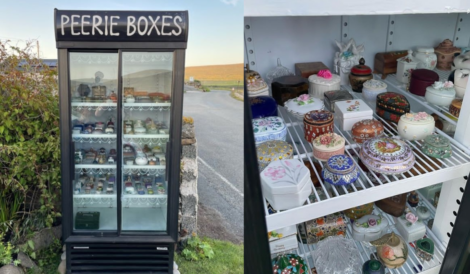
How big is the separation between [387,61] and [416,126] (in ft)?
1.67

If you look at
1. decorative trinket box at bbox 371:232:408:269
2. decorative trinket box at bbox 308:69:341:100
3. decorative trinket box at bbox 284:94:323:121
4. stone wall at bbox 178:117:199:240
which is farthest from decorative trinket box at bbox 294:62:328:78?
stone wall at bbox 178:117:199:240

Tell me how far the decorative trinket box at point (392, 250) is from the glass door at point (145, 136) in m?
1.05

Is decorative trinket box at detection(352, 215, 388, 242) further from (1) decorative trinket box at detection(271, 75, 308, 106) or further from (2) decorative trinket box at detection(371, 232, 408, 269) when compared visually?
(1) decorative trinket box at detection(271, 75, 308, 106)

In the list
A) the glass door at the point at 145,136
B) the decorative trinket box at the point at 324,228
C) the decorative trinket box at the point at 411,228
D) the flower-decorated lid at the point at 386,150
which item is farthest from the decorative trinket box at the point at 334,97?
the glass door at the point at 145,136

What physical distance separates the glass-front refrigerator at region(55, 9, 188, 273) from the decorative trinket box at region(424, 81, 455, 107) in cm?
101

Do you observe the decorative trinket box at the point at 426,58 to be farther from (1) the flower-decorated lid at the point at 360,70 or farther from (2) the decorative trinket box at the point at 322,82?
(2) the decorative trinket box at the point at 322,82

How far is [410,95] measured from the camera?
1708 millimetres

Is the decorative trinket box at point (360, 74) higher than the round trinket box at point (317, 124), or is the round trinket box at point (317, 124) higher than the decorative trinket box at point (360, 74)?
the decorative trinket box at point (360, 74)

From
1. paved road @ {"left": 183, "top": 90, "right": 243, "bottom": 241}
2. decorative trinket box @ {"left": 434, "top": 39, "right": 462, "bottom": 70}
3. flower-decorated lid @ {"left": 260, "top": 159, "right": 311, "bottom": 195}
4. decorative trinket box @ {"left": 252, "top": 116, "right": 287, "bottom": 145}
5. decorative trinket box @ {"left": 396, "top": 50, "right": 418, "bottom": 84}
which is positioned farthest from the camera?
paved road @ {"left": 183, "top": 90, "right": 243, "bottom": 241}

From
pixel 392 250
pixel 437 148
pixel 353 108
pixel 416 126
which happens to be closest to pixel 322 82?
pixel 353 108

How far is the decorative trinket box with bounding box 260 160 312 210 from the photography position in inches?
45.4

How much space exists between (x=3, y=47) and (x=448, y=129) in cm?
221

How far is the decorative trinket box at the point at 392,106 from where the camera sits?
154 centimetres

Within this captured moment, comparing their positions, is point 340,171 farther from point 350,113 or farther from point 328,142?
point 350,113
